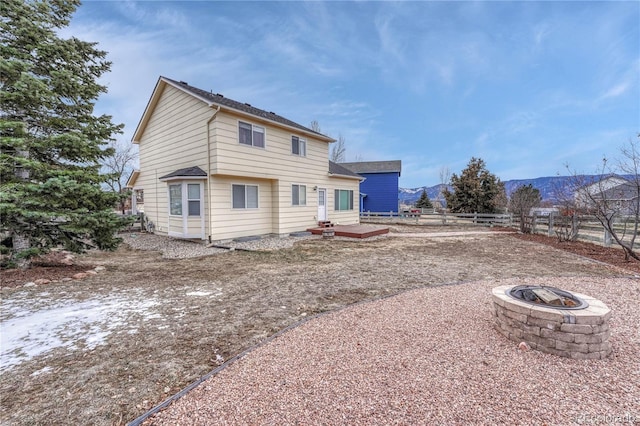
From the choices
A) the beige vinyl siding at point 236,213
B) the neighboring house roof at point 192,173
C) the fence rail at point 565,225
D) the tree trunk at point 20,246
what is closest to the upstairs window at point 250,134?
the beige vinyl siding at point 236,213

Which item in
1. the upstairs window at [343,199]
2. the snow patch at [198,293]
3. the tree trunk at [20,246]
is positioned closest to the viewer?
the snow patch at [198,293]

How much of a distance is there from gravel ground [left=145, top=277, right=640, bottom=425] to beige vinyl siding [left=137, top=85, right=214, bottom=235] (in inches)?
330

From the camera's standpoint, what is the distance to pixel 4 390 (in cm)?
232

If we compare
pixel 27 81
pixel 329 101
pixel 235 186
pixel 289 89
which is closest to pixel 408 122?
pixel 329 101

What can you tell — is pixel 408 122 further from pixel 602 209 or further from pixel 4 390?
pixel 4 390

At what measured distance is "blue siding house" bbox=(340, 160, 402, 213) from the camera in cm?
2597

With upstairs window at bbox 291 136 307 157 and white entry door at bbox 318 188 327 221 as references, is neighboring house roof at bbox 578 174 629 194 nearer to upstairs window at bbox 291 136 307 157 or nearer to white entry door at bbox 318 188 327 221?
white entry door at bbox 318 188 327 221

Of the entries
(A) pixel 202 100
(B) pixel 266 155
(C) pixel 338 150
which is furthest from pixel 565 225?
(C) pixel 338 150

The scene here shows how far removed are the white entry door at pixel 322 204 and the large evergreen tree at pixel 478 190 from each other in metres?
14.8

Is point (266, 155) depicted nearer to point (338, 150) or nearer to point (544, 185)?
point (338, 150)

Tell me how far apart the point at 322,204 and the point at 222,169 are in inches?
240

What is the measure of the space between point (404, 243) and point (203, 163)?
27.5 feet

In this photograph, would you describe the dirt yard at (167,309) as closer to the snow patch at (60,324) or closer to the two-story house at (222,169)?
the snow patch at (60,324)

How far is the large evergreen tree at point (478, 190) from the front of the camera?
22.5 metres
